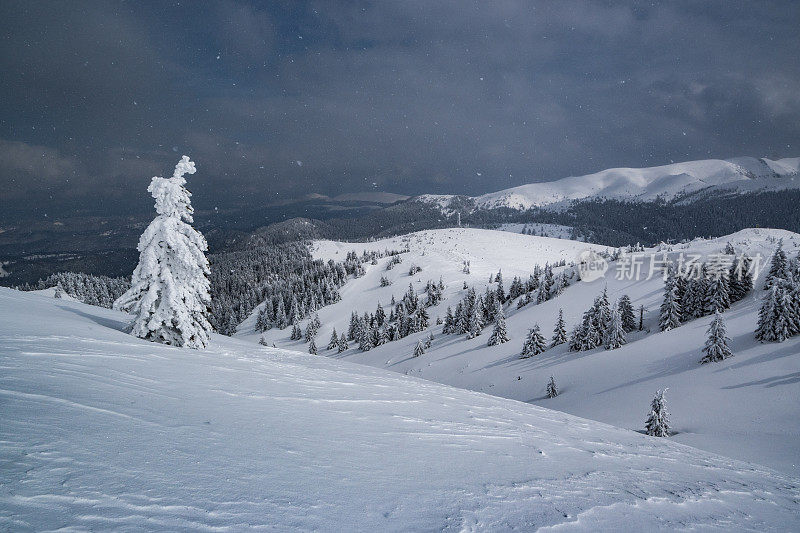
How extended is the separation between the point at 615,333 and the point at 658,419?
63.5ft

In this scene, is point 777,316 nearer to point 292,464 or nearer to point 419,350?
point 292,464

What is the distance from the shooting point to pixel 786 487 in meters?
7.18

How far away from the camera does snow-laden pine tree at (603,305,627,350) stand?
36562mm

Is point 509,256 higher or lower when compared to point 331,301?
higher

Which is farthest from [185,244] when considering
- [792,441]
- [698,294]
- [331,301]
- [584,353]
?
[331,301]

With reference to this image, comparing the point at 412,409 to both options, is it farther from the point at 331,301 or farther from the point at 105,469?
the point at 331,301

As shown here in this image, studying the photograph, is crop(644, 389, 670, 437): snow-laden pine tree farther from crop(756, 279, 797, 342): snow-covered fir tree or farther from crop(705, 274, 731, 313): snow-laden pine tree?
crop(705, 274, 731, 313): snow-laden pine tree

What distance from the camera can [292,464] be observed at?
4.34 m

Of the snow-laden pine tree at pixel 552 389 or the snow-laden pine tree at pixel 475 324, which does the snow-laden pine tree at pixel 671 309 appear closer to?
the snow-laden pine tree at pixel 552 389

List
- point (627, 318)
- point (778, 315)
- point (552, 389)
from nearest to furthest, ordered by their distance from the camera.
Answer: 1. point (778, 315)
2. point (552, 389)
3. point (627, 318)

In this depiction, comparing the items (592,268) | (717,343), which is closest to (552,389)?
(717,343)

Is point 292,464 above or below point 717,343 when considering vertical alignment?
above

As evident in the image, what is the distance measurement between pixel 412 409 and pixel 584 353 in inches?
1438

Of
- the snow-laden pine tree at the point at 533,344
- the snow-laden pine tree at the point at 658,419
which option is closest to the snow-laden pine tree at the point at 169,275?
the snow-laden pine tree at the point at 658,419
